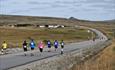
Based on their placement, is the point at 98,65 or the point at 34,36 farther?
the point at 34,36

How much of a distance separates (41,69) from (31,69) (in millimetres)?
567

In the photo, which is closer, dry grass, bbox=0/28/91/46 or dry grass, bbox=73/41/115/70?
dry grass, bbox=73/41/115/70

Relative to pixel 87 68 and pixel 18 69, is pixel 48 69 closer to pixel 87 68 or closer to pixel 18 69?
pixel 18 69

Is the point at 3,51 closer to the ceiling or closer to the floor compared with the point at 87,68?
closer to the floor

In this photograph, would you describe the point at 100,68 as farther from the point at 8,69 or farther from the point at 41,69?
the point at 8,69

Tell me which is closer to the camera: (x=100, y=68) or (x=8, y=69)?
(x=100, y=68)

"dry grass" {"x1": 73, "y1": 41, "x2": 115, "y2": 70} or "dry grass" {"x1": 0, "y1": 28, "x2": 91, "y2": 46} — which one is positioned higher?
"dry grass" {"x1": 73, "y1": 41, "x2": 115, "y2": 70}

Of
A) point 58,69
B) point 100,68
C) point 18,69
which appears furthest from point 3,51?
point 100,68

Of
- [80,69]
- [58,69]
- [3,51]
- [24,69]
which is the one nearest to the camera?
[80,69]

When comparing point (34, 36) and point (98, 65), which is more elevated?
point (98, 65)

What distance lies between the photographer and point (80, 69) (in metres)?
17.9

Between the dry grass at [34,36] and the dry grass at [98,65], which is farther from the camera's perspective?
the dry grass at [34,36]

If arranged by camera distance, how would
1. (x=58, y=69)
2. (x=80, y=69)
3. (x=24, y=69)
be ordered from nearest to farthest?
1. (x=80, y=69)
2. (x=58, y=69)
3. (x=24, y=69)

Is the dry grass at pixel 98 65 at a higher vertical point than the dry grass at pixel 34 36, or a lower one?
higher
